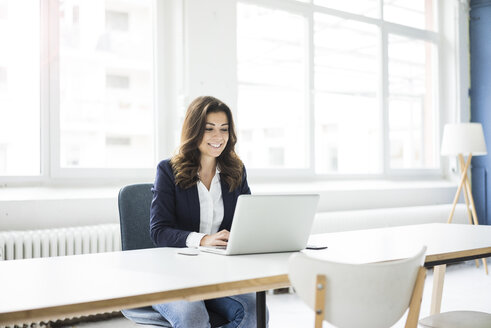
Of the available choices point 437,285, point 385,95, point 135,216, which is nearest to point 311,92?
point 385,95

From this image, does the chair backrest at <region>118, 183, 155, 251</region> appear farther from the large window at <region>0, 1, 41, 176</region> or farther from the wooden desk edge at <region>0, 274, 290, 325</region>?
the large window at <region>0, 1, 41, 176</region>

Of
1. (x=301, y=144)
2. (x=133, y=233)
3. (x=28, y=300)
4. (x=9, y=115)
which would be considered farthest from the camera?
(x=301, y=144)

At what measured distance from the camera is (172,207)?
2.20m

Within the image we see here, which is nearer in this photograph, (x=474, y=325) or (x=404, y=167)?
(x=474, y=325)

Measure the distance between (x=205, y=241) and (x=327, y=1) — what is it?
3814 mm

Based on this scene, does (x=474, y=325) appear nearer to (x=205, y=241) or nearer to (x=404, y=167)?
(x=205, y=241)

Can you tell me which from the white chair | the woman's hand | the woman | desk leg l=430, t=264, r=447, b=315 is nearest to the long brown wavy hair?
the woman

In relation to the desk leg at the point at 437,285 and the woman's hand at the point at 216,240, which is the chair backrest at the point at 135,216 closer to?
the woman's hand at the point at 216,240

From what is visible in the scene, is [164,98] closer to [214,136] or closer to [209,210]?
[214,136]

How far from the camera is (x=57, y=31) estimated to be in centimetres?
360

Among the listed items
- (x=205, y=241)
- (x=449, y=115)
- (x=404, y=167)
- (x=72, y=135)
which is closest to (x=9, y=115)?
(x=72, y=135)

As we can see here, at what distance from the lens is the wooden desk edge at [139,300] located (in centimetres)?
110

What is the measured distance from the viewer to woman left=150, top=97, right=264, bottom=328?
205 cm

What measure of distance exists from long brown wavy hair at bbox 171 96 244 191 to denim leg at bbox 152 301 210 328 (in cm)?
63
